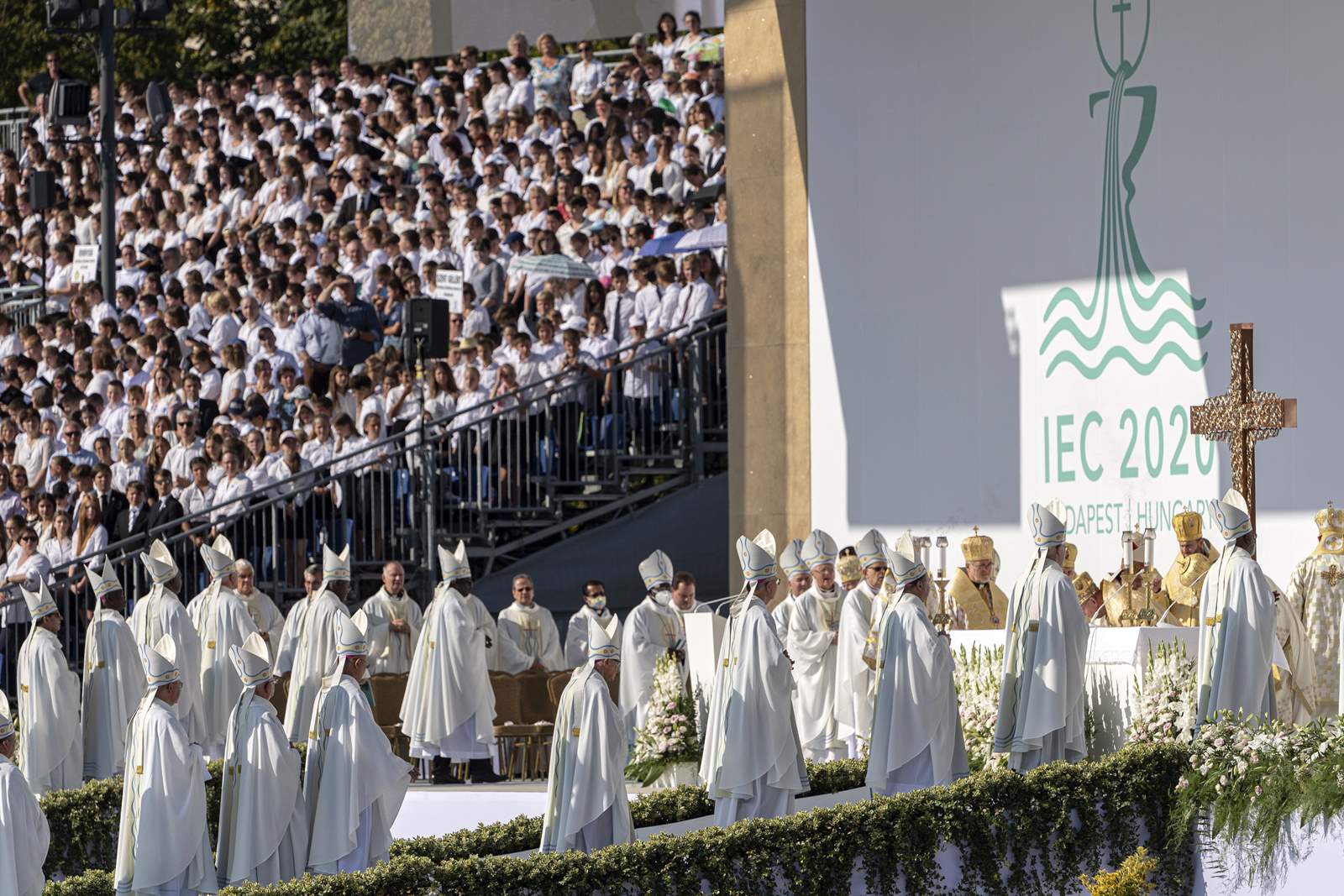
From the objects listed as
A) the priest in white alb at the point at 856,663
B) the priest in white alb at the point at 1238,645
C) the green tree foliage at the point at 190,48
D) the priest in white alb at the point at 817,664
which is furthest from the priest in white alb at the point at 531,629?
the green tree foliage at the point at 190,48

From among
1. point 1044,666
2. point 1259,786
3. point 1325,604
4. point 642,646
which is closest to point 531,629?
point 642,646

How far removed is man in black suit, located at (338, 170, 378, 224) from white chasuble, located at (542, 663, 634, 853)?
45.2ft

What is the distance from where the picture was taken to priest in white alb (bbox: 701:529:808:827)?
15.6m

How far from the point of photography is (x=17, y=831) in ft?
45.3

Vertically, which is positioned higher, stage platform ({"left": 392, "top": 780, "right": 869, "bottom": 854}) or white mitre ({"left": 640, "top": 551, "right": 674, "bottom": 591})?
white mitre ({"left": 640, "top": 551, "right": 674, "bottom": 591})

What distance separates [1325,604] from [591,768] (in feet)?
15.6

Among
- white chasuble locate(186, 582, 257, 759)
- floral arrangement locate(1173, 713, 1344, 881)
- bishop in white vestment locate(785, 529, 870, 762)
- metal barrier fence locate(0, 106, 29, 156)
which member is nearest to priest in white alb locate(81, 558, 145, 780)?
white chasuble locate(186, 582, 257, 759)

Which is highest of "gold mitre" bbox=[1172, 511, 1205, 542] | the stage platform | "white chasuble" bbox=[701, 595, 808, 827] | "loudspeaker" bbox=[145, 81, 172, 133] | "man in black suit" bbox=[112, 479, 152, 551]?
"loudspeaker" bbox=[145, 81, 172, 133]

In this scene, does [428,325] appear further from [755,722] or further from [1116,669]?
[1116,669]

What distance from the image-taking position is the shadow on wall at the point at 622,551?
23797mm

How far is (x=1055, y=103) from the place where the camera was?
776 inches

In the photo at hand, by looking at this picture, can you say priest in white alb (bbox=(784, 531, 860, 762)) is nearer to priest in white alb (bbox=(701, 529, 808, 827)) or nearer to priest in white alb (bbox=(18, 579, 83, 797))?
priest in white alb (bbox=(701, 529, 808, 827))

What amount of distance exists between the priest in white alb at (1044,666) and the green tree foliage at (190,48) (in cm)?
3161

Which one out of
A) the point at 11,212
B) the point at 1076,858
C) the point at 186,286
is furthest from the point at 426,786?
the point at 11,212
